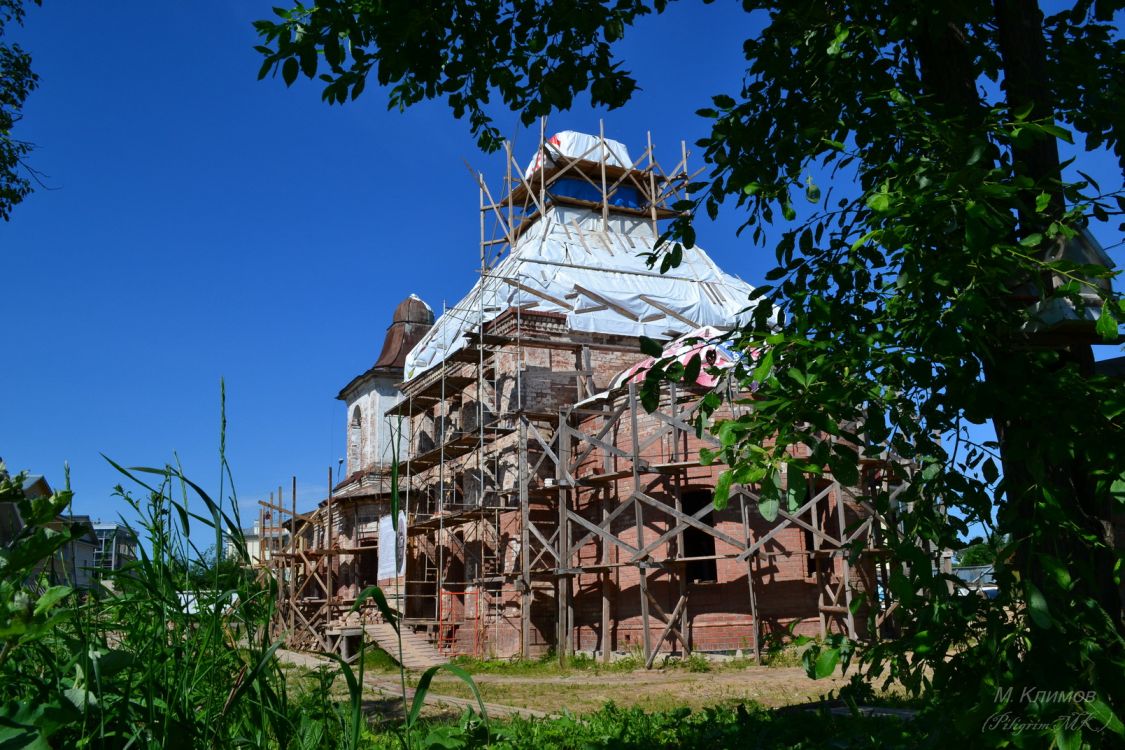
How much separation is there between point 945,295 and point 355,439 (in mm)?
35716

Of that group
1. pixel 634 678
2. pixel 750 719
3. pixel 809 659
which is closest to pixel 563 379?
pixel 634 678

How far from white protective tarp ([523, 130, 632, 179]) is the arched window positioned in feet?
41.7

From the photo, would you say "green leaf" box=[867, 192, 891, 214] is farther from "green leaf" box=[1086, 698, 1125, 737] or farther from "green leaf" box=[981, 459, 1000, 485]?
"green leaf" box=[1086, 698, 1125, 737]

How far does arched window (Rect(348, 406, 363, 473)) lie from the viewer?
121ft

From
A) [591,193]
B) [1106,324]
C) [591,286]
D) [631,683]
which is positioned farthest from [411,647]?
[1106,324]

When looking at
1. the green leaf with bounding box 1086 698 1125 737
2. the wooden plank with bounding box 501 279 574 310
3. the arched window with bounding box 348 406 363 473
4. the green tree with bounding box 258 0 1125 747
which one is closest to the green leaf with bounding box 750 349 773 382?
the green tree with bounding box 258 0 1125 747

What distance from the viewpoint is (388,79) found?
486 cm

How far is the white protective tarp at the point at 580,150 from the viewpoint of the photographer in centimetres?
3256

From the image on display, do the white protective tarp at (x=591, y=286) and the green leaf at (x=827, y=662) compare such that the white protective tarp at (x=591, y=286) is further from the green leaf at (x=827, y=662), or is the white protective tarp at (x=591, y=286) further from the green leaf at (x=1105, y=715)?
the green leaf at (x=1105, y=715)

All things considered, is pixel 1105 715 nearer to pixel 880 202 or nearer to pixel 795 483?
pixel 795 483

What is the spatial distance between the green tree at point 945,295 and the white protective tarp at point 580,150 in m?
27.9

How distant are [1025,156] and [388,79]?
10.7ft

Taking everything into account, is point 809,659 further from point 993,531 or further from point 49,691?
point 49,691

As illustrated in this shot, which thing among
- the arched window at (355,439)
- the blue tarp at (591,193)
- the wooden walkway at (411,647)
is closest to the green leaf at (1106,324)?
the wooden walkway at (411,647)
